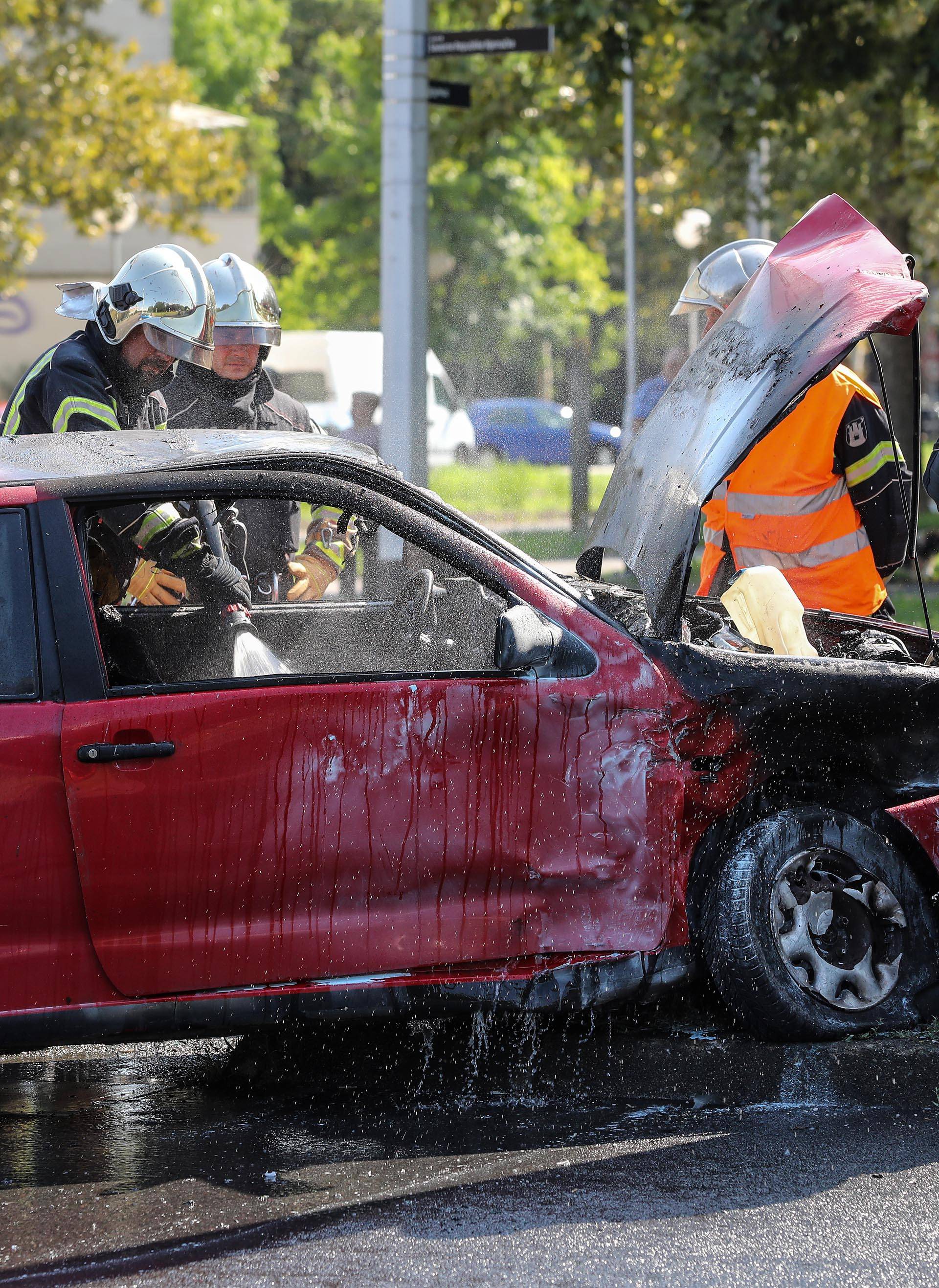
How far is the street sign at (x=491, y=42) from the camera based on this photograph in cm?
876

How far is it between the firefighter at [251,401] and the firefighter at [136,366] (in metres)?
0.17

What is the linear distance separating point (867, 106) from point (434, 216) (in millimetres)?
19057

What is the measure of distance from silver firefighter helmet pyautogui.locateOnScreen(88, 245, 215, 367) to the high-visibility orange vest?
1.77m

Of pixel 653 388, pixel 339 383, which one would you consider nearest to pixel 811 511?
pixel 653 388

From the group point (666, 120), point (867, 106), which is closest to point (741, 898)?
point (867, 106)

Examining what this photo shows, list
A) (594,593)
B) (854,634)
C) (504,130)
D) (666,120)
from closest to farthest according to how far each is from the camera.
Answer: (594,593) → (854,634) → (504,130) → (666,120)

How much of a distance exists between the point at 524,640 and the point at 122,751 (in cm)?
93

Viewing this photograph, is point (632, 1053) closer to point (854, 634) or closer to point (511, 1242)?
point (511, 1242)

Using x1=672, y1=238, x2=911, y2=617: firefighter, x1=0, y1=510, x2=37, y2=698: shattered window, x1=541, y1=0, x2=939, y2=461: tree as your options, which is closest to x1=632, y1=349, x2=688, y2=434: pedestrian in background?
x1=541, y1=0, x2=939, y2=461: tree

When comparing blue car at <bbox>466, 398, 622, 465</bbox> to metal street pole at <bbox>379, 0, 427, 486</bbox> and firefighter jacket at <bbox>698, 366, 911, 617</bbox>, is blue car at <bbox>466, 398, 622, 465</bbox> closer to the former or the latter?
metal street pole at <bbox>379, 0, 427, 486</bbox>

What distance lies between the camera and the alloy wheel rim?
4262 millimetres

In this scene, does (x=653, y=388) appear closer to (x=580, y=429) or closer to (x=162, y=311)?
(x=580, y=429)

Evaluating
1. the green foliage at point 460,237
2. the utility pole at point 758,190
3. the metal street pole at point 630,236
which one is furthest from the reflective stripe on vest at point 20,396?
the green foliage at point 460,237

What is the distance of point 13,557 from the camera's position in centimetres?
375
